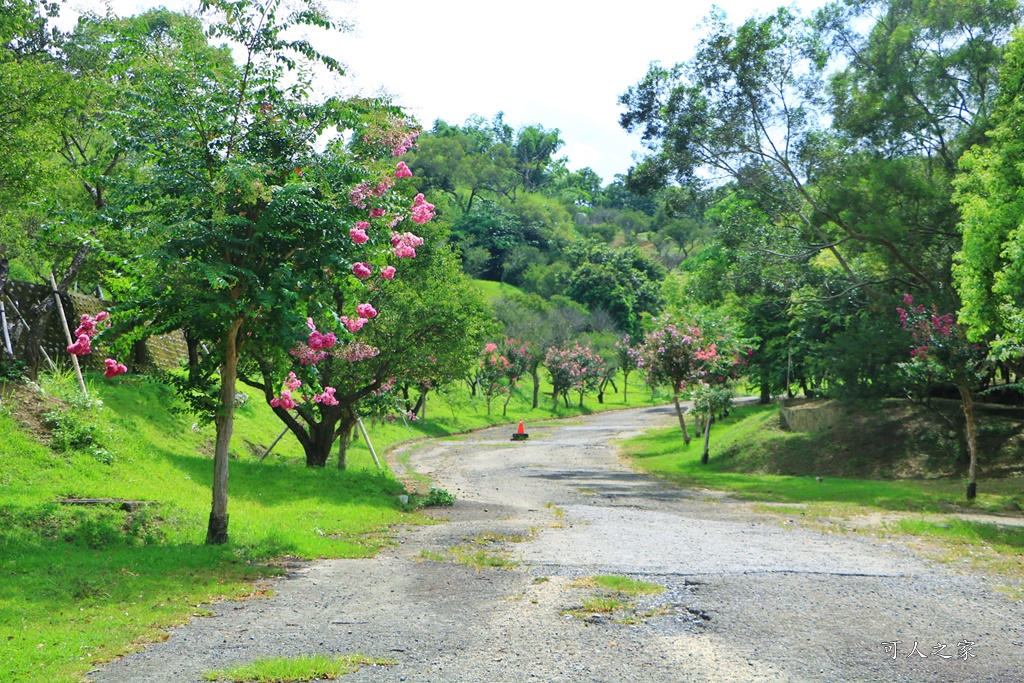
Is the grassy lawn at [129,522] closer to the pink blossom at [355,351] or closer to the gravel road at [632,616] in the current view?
the gravel road at [632,616]

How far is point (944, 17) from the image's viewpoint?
75.6 feet

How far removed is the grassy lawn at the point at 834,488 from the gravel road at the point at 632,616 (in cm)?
157

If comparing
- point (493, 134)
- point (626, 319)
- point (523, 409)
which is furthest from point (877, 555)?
point (493, 134)

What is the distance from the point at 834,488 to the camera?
22.2 m

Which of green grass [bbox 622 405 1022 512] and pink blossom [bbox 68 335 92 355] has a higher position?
pink blossom [bbox 68 335 92 355]

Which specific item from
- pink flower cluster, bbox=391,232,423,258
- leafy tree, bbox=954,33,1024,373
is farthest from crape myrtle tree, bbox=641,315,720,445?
pink flower cluster, bbox=391,232,423,258

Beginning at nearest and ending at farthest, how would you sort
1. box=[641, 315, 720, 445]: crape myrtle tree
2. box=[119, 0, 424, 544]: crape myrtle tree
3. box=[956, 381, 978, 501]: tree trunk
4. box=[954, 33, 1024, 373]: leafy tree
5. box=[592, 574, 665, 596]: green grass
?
box=[592, 574, 665, 596]: green grass < box=[119, 0, 424, 544]: crape myrtle tree < box=[954, 33, 1024, 373]: leafy tree < box=[956, 381, 978, 501]: tree trunk < box=[641, 315, 720, 445]: crape myrtle tree

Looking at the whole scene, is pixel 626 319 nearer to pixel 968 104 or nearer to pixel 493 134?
pixel 968 104

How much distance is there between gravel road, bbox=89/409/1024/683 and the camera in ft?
20.9

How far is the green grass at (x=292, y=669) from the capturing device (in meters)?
5.94

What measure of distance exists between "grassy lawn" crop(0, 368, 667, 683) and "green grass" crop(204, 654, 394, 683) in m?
1.15

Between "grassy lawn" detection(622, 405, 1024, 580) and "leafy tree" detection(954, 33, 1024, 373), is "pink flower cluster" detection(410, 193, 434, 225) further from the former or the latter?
"leafy tree" detection(954, 33, 1024, 373)

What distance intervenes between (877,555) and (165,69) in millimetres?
12101

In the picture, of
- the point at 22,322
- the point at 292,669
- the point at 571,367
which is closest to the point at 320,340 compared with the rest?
the point at 292,669
